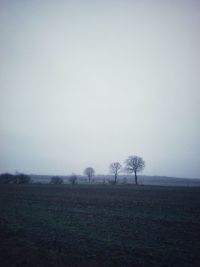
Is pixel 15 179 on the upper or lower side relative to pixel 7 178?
lower

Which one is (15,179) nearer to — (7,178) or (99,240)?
(7,178)

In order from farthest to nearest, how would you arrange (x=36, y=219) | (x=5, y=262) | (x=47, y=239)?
(x=36, y=219) < (x=47, y=239) < (x=5, y=262)

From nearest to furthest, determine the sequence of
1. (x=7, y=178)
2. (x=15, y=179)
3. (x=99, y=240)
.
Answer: (x=99, y=240)
(x=15, y=179)
(x=7, y=178)

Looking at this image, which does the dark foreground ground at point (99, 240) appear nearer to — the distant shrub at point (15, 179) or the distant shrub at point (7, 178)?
the distant shrub at point (15, 179)

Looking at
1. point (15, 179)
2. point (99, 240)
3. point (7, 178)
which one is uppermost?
point (7, 178)

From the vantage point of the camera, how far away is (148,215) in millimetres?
20484

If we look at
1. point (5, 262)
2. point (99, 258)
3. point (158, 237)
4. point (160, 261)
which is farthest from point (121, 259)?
point (5, 262)

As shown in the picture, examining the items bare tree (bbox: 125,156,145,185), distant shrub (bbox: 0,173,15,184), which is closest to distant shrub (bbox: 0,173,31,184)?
distant shrub (bbox: 0,173,15,184)

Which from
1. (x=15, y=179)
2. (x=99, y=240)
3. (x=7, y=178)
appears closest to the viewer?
(x=99, y=240)

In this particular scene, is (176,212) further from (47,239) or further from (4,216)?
(4,216)

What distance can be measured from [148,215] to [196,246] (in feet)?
28.7

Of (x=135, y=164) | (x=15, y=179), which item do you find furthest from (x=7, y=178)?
(x=135, y=164)

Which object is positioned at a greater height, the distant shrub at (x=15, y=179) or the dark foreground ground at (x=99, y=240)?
the distant shrub at (x=15, y=179)

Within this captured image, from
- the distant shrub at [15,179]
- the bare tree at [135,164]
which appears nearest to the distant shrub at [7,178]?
the distant shrub at [15,179]
